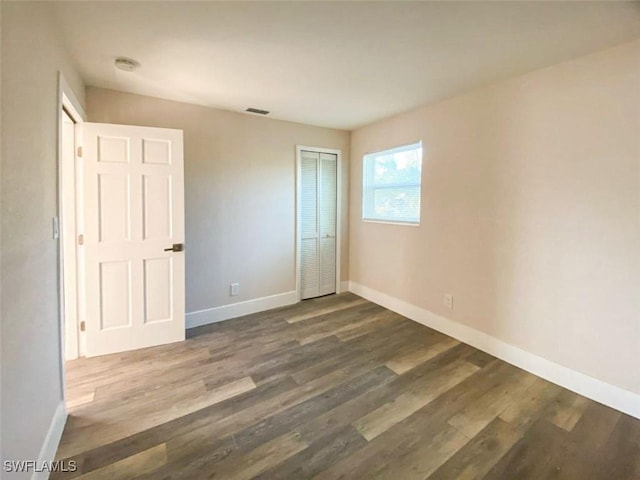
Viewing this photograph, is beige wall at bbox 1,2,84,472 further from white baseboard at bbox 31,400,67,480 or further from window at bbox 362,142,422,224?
window at bbox 362,142,422,224

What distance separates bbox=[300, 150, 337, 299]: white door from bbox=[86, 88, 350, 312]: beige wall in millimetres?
182

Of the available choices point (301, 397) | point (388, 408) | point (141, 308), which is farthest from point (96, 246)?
point (388, 408)

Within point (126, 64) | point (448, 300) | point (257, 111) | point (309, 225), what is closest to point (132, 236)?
point (126, 64)

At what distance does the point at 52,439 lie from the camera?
1582 millimetres

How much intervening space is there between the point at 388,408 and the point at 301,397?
1.91 ft

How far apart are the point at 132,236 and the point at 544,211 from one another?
3.38 meters

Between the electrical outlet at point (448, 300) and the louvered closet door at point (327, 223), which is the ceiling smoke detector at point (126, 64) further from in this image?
the electrical outlet at point (448, 300)

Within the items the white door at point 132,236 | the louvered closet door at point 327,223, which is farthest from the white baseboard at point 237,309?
the louvered closet door at point 327,223

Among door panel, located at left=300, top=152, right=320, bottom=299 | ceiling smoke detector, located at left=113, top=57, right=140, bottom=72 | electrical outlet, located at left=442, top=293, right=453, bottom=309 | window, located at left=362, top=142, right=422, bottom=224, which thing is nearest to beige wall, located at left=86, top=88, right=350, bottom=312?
door panel, located at left=300, top=152, right=320, bottom=299

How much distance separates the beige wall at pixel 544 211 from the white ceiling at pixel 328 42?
0.26m

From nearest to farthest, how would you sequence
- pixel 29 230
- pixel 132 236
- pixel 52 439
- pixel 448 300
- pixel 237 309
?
pixel 29 230
pixel 52 439
pixel 132 236
pixel 448 300
pixel 237 309

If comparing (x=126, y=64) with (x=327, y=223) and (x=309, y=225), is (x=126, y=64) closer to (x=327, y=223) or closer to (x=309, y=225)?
(x=309, y=225)

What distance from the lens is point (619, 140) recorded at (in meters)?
1.97

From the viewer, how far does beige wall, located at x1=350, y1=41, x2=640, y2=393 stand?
1980 millimetres
